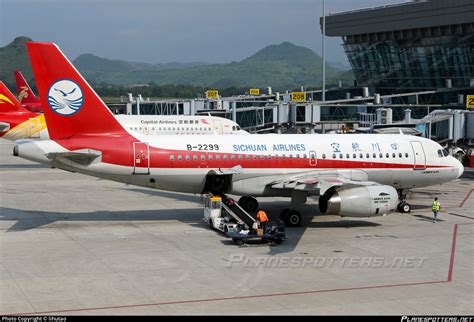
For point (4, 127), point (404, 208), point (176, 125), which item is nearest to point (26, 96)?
point (176, 125)

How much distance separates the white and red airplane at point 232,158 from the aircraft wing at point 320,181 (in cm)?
6

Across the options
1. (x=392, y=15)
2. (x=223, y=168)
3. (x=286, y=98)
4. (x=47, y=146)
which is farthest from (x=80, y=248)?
(x=286, y=98)

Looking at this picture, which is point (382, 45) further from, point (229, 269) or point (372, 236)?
point (229, 269)

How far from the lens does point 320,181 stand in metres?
34.2

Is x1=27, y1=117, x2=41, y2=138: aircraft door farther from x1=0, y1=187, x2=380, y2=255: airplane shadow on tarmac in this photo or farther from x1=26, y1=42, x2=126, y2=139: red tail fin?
x1=26, y1=42, x2=126, y2=139: red tail fin

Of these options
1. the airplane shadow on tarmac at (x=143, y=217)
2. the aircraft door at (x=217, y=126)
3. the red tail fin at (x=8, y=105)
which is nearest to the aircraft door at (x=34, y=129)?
the red tail fin at (x=8, y=105)

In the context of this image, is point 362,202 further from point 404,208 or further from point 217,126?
point 217,126

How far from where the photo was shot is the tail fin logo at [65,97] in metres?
33.4

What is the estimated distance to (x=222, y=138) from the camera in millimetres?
37062

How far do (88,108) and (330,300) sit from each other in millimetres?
18076

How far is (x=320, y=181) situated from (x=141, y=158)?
9578mm

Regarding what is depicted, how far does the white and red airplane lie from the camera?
3316cm

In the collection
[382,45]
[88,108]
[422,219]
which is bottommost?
[422,219]

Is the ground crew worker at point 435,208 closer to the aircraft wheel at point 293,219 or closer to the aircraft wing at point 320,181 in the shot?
the aircraft wing at point 320,181
